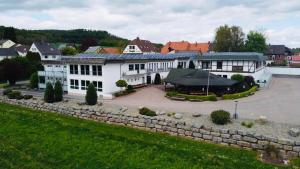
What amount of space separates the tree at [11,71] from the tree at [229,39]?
4835cm

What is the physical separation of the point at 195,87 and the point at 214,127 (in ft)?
48.7

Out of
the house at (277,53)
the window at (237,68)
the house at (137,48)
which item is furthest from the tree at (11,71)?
the house at (277,53)

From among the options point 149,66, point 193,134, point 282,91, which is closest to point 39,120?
point 193,134

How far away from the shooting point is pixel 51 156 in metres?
14.7

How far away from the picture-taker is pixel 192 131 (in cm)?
1922

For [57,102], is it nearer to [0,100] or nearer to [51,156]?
[0,100]

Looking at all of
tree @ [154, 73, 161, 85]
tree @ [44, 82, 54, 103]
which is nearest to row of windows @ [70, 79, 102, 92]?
tree @ [44, 82, 54, 103]

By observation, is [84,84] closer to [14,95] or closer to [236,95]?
[14,95]

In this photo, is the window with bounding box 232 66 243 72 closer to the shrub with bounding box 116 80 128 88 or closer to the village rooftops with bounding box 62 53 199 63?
the village rooftops with bounding box 62 53 199 63

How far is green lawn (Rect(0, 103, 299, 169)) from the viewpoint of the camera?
1382 centimetres

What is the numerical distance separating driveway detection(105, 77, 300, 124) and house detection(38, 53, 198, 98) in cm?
285

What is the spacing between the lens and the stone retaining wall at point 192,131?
16.3 m

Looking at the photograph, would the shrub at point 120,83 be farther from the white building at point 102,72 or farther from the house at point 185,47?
the house at point 185,47

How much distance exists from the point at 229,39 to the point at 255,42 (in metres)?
7.50
